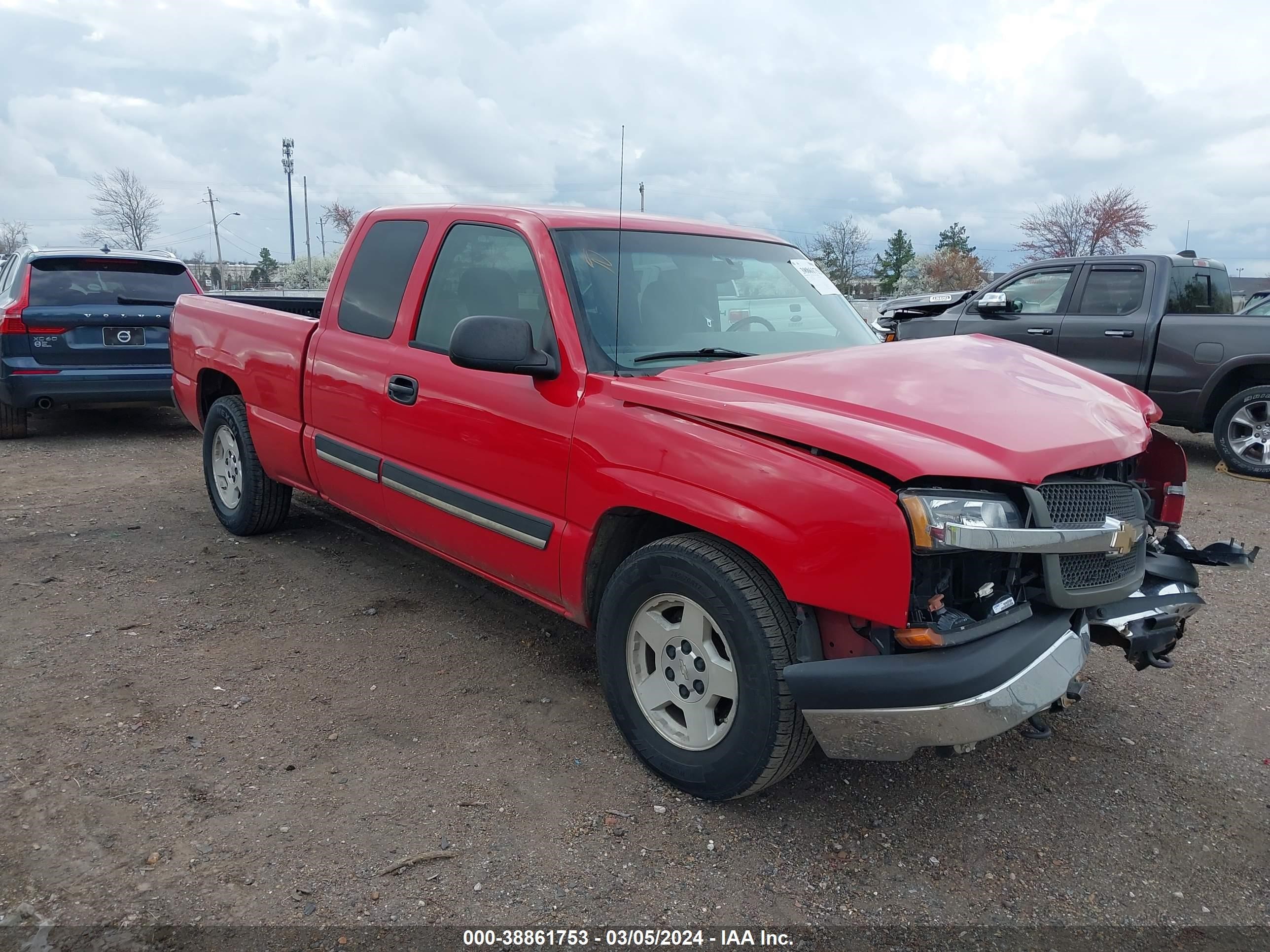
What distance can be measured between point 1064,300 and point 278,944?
9061 millimetres

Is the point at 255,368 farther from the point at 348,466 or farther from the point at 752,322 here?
the point at 752,322

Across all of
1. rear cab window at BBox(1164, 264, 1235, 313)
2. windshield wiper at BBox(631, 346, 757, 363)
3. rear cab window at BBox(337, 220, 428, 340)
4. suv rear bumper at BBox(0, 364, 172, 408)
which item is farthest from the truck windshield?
suv rear bumper at BBox(0, 364, 172, 408)

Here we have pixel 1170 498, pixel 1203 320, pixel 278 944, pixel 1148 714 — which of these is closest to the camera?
pixel 278 944

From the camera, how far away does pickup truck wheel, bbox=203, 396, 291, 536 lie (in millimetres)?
5250

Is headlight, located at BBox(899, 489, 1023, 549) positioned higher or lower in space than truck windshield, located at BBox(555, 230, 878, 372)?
lower

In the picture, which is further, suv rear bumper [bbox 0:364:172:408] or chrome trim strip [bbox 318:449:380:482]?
suv rear bumper [bbox 0:364:172:408]

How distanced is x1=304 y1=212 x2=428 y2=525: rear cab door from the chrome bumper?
2447mm

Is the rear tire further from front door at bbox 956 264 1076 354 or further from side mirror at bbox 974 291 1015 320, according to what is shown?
front door at bbox 956 264 1076 354

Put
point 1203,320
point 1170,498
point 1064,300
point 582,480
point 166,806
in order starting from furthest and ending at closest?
point 1064,300
point 1203,320
point 1170,498
point 582,480
point 166,806

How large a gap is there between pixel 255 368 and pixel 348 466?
44.0 inches

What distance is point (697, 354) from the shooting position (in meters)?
3.41

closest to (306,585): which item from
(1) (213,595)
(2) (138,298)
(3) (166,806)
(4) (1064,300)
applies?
(1) (213,595)

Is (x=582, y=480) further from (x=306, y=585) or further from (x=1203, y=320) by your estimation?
(x=1203, y=320)

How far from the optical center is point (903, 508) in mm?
2377
